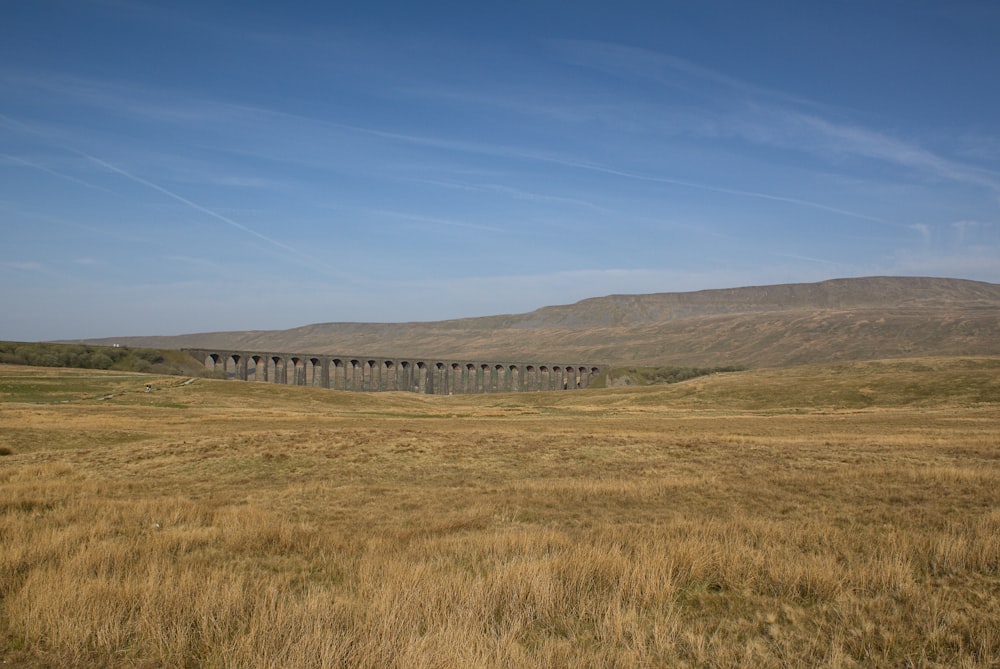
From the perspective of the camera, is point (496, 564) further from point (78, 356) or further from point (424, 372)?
point (424, 372)

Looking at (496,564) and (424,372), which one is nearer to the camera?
(496,564)

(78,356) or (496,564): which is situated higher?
(78,356)

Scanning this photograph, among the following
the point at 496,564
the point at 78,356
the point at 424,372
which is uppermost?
the point at 78,356

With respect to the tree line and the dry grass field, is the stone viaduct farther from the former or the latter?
the dry grass field

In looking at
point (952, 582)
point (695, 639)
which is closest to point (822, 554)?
point (952, 582)

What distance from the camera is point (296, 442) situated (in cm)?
2416

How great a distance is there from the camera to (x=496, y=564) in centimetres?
732

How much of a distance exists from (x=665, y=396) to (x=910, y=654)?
82844mm

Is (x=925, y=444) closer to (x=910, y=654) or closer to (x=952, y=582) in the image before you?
(x=952, y=582)

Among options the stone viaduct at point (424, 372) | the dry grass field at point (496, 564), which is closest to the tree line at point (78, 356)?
the stone viaduct at point (424, 372)

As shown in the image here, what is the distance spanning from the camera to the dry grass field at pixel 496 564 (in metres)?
5.29

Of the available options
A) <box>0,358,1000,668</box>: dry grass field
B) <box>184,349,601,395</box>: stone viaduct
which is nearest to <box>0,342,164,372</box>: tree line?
<box>184,349,601,395</box>: stone viaduct

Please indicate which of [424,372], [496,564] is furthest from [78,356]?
[496,564]

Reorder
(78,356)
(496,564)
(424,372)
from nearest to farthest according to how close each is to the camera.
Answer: (496,564) < (78,356) < (424,372)
